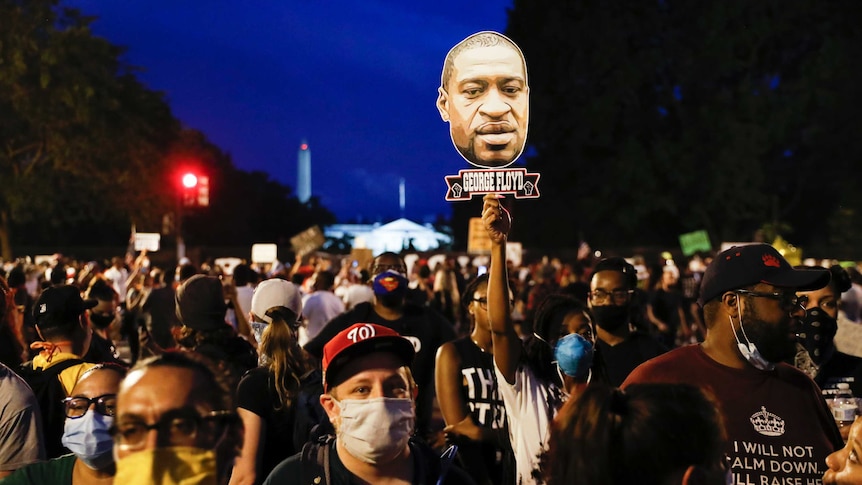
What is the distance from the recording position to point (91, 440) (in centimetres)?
313

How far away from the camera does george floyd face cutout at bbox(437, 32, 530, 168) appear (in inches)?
185

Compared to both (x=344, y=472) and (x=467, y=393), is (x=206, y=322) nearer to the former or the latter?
(x=467, y=393)

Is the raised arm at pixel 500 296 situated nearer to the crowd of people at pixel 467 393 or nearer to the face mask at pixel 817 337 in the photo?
the crowd of people at pixel 467 393

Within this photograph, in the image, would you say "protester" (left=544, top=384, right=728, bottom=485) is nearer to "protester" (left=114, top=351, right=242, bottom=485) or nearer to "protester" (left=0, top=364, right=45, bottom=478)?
"protester" (left=114, top=351, right=242, bottom=485)

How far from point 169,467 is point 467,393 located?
10.1ft

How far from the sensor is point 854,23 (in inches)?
1847

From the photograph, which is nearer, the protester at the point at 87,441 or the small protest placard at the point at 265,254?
the protester at the point at 87,441

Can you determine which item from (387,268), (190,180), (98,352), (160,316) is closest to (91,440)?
(98,352)

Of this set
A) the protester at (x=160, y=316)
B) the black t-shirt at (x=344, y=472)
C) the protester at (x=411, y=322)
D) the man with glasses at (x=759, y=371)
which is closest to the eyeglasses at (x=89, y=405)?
the black t-shirt at (x=344, y=472)

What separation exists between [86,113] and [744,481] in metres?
43.6

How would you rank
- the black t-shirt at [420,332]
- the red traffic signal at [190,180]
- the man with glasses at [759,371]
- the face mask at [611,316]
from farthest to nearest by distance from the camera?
the red traffic signal at [190,180], the black t-shirt at [420,332], the face mask at [611,316], the man with glasses at [759,371]

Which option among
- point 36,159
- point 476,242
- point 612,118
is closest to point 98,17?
point 36,159

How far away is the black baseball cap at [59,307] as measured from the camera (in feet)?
16.4

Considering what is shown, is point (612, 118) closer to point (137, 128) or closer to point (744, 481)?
point (137, 128)
